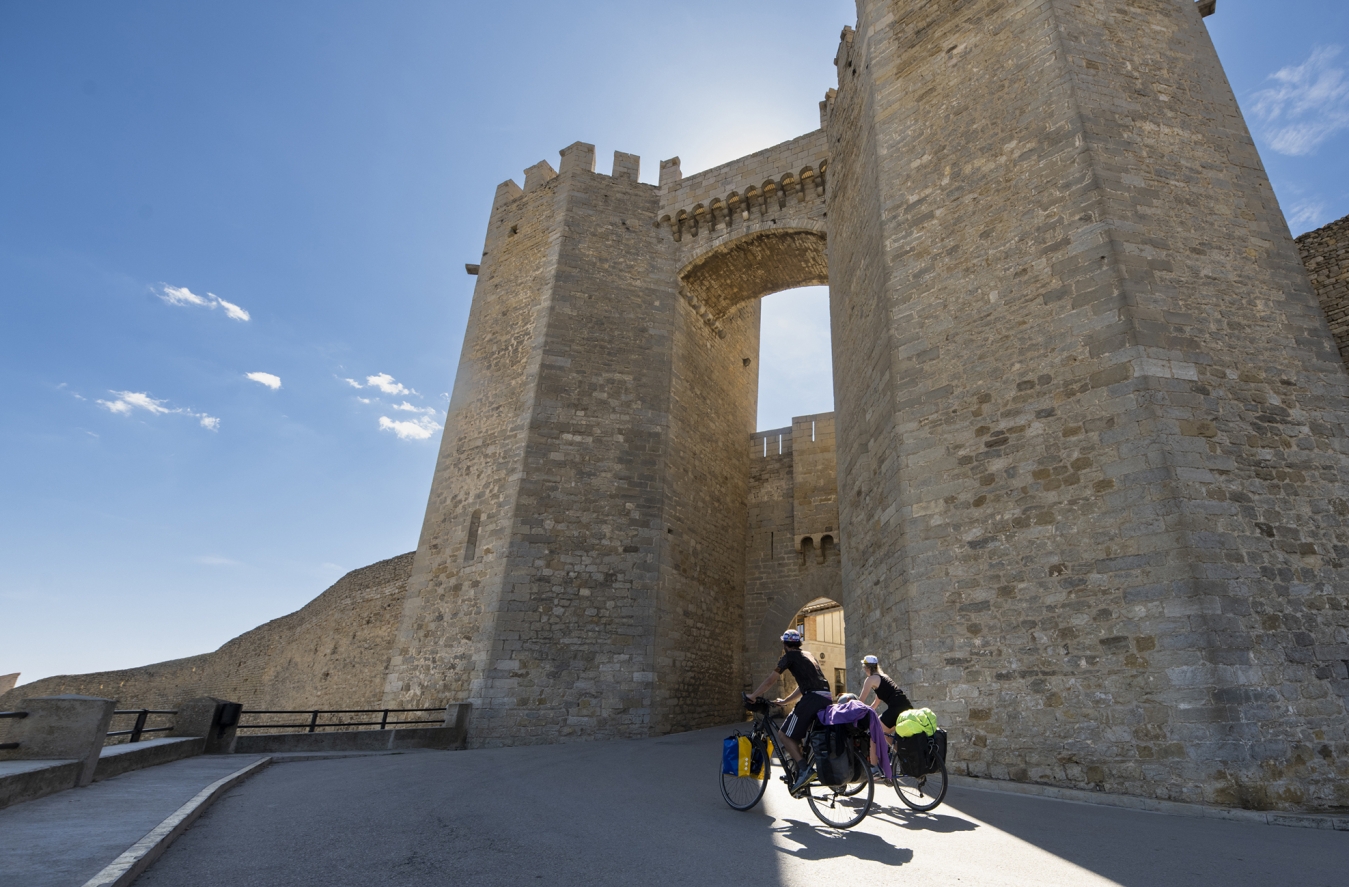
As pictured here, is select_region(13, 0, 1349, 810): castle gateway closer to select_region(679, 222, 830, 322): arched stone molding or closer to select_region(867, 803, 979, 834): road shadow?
select_region(679, 222, 830, 322): arched stone molding

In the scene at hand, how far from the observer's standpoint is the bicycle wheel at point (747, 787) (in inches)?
178

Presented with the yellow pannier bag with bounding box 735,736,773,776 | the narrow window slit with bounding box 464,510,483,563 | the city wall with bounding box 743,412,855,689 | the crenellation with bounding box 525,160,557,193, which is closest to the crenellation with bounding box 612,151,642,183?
the crenellation with bounding box 525,160,557,193

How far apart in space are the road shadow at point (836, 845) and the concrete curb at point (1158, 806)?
257 cm

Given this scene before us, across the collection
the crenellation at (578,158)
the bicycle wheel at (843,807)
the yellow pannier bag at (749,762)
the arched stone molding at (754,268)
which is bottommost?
the bicycle wheel at (843,807)

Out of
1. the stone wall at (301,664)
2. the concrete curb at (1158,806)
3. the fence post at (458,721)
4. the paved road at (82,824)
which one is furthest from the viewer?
the stone wall at (301,664)

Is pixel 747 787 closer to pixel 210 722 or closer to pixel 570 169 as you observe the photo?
pixel 210 722

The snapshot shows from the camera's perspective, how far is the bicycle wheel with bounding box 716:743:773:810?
451 centimetres

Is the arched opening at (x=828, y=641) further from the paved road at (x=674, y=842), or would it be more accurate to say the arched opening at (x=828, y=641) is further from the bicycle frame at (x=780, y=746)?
the bicycle frame at (x=780, y=746)

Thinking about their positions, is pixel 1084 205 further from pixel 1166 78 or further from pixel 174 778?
pixel 174 778

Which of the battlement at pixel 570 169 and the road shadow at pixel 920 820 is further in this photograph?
the battlement at pixel 570 169

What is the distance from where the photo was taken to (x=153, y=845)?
3.08 meters

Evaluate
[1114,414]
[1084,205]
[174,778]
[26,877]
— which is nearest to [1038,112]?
[1084,205]

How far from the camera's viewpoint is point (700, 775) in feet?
21.1

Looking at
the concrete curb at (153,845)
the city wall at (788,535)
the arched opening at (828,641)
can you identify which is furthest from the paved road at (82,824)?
the arched opening at (828,641)
